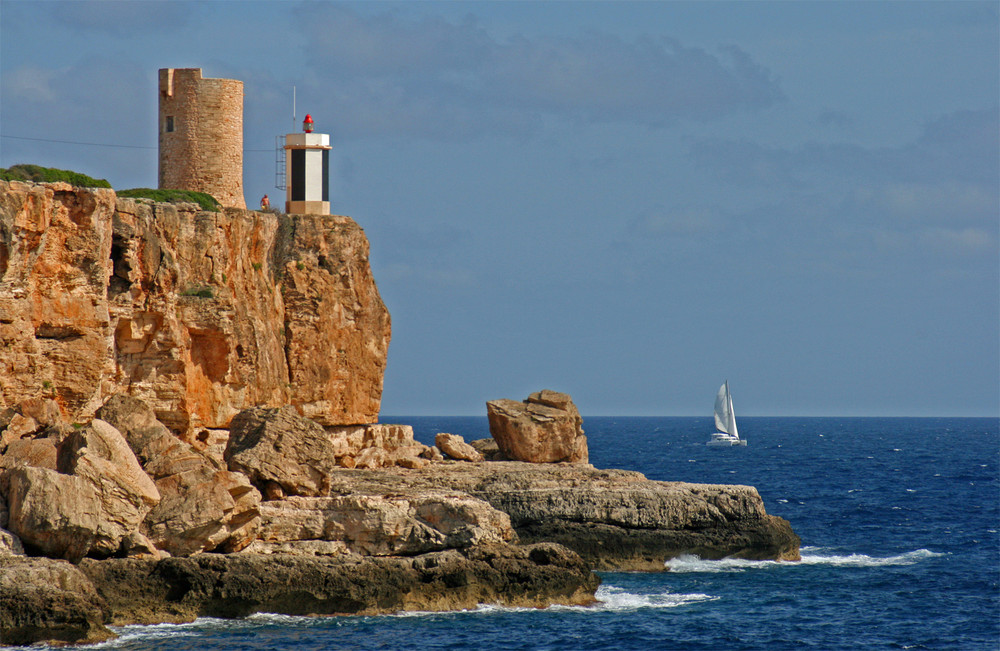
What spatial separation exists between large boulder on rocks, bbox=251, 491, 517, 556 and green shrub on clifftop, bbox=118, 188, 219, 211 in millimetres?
14537

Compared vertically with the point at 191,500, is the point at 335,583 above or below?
below

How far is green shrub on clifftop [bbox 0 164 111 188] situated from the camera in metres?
39.6

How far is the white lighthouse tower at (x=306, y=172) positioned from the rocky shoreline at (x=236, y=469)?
1888 millimetres

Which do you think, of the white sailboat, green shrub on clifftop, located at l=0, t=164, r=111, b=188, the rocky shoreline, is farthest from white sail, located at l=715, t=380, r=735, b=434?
green shrub on clifftop, located at l=0, t=164, r=111, b=188

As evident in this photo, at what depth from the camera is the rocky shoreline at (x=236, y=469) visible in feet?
95.1

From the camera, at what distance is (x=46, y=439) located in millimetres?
30750

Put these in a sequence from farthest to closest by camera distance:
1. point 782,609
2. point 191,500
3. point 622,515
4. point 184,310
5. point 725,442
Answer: point 725,442 < point 622,515 < point 184,310 < point 782,609 < point 191,500

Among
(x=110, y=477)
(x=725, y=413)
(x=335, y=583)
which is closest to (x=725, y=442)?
(x=725, y=413)

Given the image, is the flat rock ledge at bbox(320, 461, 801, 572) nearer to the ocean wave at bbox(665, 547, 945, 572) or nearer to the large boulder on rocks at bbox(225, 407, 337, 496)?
the ocean wave at bbox(665, 547, 945, 572)

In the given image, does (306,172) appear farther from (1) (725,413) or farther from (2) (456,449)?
(1) (725,413)

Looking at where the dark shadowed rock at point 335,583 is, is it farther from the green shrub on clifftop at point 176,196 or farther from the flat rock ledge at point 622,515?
Result: the green shrub on clifftop at point 176,196

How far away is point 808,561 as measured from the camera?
42938 mm

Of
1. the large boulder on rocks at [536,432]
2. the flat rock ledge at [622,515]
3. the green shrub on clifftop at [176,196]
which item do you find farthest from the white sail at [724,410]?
the green shrub on clifftop at [176,196]

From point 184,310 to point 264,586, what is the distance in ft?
41.2
